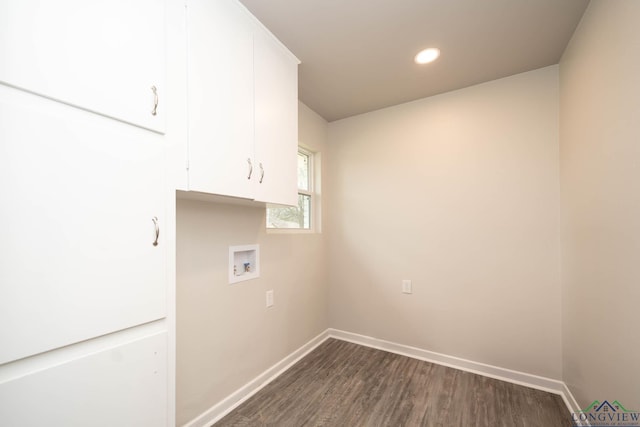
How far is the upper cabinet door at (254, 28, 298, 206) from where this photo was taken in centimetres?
163

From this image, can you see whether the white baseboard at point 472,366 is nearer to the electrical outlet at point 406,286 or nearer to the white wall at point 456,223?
the white wall at point 456,223

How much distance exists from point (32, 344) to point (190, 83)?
113 cm

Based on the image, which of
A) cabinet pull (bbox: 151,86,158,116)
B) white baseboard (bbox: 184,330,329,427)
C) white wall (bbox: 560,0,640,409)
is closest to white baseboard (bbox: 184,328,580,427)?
white baseboard (bbox: 184,330,329,427)

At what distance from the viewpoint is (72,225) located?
856 mm

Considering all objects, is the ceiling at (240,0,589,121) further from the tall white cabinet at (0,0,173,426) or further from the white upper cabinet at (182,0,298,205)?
the tall white cabinet at (0,0,173,426)

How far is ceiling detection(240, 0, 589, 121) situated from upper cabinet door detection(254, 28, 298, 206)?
132mm

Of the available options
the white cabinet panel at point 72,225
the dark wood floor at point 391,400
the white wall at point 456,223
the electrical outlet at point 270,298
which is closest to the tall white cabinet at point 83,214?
the white cabinet panel at point 72,225

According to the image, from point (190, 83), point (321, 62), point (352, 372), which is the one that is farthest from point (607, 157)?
point (352, 372)

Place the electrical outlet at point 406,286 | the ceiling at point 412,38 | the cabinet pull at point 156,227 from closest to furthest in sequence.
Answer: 1. the cabinet pull at point 156,227
2. the ceiling at point 412,38
3. the electrical outlet at point 406,286

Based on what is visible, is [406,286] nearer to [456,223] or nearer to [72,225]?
[456,223]

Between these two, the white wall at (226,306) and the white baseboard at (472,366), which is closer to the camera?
the white wall at (226,306)

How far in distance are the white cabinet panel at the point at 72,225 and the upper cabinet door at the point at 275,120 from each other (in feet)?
2.16

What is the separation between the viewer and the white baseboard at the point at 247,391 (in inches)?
65.1

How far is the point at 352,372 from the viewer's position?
2.27 metres
